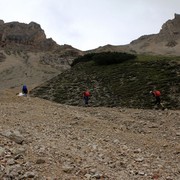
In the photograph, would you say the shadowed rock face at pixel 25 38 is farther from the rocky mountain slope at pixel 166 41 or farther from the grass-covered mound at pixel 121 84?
the grass-covered mound at pixel 121 84

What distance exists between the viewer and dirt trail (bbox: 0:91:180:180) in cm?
1073

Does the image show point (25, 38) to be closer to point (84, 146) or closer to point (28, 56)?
point (28, 56)

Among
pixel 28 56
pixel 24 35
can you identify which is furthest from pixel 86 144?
pixel 24 35

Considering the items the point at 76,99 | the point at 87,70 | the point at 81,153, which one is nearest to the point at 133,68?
the point at 87,70

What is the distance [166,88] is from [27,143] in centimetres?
2053

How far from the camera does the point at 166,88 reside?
31203 mm

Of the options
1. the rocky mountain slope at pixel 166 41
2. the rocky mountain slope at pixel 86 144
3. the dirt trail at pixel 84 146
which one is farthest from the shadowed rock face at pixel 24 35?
the dirt trail at pixel 84 146

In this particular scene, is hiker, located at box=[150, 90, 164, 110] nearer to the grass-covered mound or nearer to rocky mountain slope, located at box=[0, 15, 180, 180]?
the grass-covered mound

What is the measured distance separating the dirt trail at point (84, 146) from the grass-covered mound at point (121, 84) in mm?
8478

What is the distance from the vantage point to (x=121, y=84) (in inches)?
1388

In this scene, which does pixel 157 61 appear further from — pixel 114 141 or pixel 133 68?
pixel 114 141

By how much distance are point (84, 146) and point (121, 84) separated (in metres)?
21.7

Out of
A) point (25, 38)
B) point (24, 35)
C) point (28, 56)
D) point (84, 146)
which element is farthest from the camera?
point (24, 35)

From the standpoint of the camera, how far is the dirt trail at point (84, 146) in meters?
10.7
